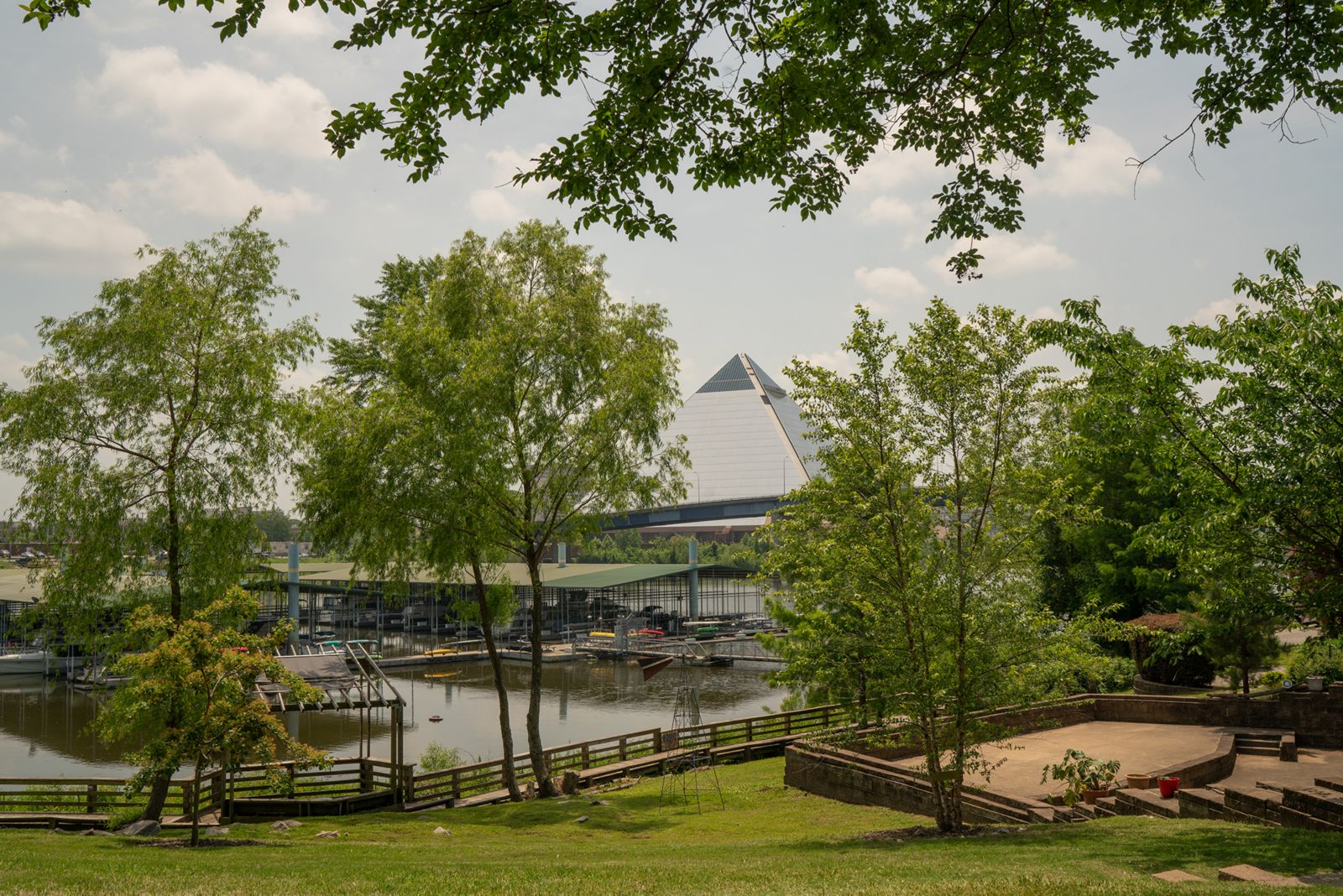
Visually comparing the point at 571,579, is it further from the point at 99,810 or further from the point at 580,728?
the point at 99,810

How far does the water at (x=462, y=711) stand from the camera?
28.6 m

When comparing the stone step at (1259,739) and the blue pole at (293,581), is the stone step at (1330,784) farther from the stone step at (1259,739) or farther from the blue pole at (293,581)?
the blue pole at (293,581)

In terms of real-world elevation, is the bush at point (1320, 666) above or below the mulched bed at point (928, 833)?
above

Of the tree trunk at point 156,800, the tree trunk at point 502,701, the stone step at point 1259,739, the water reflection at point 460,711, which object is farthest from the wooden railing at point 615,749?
the stone step at point 1259,739

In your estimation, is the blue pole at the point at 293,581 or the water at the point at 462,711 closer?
the water at the point at 462,711

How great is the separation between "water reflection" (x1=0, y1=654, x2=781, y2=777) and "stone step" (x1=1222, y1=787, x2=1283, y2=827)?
1957cm

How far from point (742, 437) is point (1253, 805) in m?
94.5

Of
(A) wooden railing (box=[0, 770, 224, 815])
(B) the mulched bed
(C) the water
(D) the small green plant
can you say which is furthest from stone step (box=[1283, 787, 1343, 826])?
(C) the water

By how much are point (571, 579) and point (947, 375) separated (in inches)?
1927

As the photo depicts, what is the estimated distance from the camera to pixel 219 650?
13.3 meters

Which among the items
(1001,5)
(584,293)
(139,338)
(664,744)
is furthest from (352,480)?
(1001,5)

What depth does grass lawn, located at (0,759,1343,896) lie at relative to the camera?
7691mm

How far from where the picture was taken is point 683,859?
9.88 metres

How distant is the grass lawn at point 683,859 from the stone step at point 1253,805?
926mm
